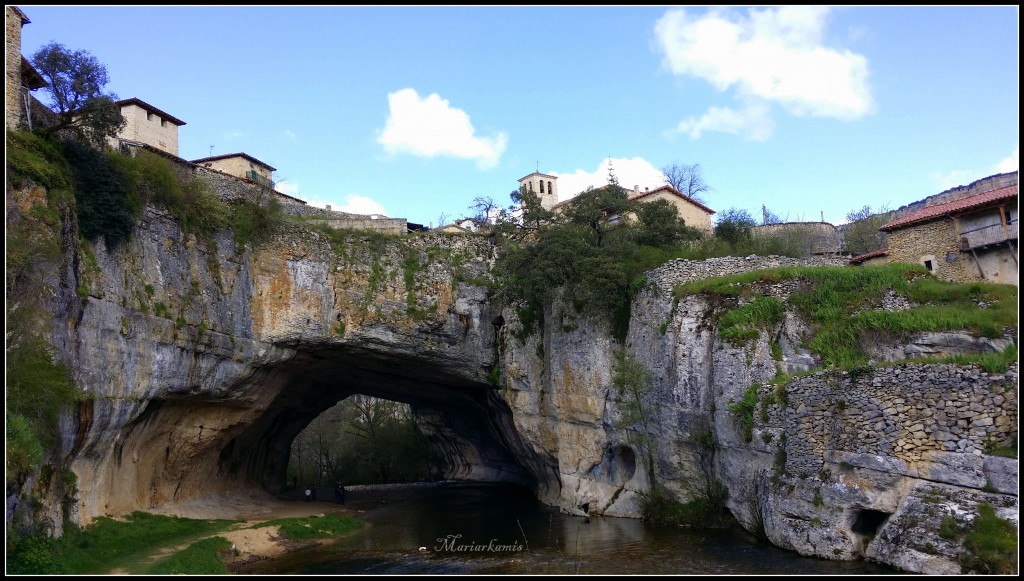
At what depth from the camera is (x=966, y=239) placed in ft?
78.3

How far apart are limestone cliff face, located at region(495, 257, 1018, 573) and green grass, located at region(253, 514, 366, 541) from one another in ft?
30.2

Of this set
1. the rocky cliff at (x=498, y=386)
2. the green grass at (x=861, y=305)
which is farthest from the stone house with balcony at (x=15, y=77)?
the green grass at (x=861, y=305)

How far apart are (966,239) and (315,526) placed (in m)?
25.9

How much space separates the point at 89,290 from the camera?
21219 millimetres

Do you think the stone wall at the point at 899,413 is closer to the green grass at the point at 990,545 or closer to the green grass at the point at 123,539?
the green grass at the point at 990,545

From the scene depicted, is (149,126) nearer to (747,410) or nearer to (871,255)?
(747,410)

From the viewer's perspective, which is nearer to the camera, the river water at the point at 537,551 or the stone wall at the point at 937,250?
the river water at the point at 537,551

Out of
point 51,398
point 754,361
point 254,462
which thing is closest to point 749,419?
point 754,361

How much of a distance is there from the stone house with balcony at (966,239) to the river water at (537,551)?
1210 cm

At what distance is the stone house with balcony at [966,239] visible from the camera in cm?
2286

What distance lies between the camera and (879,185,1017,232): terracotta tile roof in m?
22.9

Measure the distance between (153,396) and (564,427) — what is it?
15734mm

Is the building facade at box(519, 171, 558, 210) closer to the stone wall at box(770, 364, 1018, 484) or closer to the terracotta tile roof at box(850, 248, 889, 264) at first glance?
the terracotta tile roof at box(850, 248, 889, 264)

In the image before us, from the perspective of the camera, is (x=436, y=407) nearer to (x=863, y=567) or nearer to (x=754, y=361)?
(x=754, y=361)
